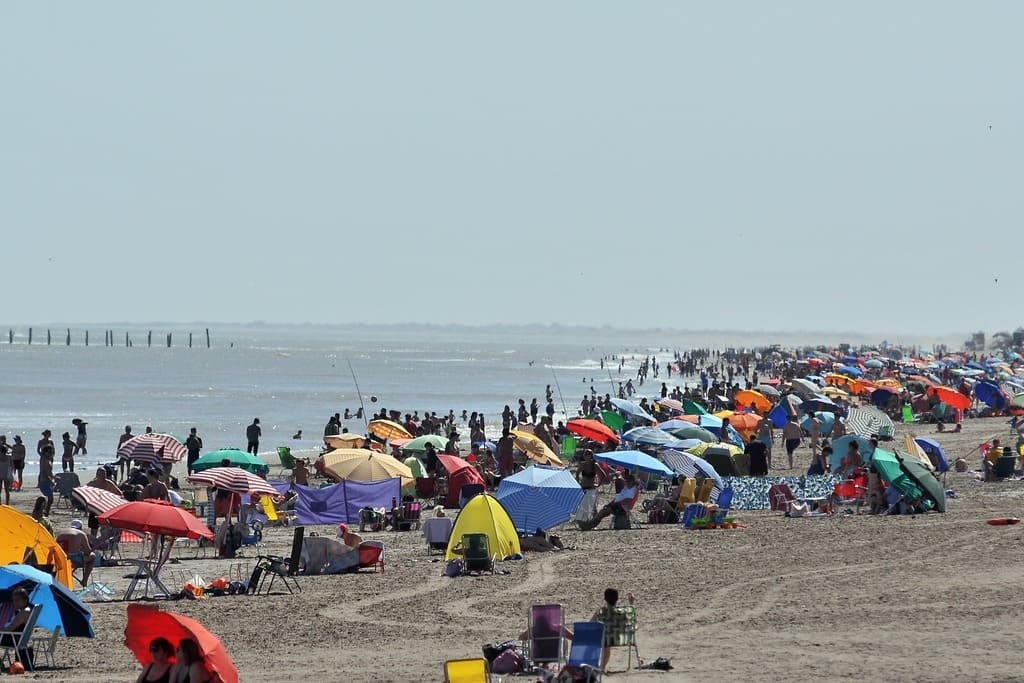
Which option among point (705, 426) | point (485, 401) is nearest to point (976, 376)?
point (485, 401)

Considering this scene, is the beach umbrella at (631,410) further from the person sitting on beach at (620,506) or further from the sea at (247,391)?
the person sitting on beach at (620,506)

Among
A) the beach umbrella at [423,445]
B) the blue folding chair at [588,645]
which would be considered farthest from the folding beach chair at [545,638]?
the beach umbrella at [423,445]

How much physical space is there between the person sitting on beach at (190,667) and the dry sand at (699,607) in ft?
7.78

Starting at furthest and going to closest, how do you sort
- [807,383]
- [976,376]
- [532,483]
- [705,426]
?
[976,376], [807,383], [705,426], [532,483]

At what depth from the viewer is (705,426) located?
Answer: 28766mm

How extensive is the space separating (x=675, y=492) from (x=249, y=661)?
1016 centimetres

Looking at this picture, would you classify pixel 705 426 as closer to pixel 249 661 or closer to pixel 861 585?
pixel 861 585

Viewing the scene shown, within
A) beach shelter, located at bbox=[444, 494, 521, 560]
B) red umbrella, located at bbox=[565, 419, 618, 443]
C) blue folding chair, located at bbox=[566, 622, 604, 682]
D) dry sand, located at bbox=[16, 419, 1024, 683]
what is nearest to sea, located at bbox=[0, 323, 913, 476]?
red umbrella, located at bbox=[565, 419, 618, 443]

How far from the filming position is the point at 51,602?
34.2 ft

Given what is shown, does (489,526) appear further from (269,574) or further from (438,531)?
(269,574)

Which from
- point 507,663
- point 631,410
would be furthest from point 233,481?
point 631,410

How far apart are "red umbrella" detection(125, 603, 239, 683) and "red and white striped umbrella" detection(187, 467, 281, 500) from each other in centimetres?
821

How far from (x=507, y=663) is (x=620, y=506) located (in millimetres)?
9008

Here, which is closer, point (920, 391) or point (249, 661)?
point (249, 661)
